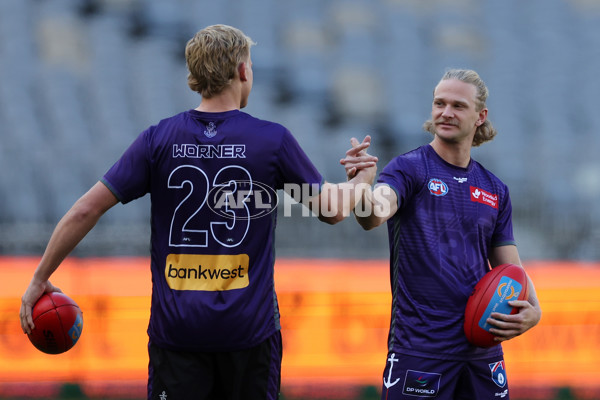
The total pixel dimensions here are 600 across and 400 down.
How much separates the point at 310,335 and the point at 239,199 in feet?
13.7

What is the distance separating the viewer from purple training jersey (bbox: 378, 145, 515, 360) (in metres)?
3.94

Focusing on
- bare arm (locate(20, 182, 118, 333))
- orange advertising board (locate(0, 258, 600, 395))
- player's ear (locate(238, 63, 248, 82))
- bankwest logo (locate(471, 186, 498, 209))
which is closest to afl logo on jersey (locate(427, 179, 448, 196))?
bankwest logo (locate(471, 186, 498, 209))

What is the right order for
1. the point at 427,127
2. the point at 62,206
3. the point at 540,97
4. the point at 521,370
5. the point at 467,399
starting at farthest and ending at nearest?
the point at 540,97 < the point at 62,206 < the point at 521,370 < the point at 427,127 < the point at 467,399

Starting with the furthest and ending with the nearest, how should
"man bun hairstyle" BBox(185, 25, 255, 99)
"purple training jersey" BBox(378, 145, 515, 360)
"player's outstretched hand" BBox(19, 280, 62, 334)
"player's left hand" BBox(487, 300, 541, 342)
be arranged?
"purple training jersey" BBox(378, 145, 515, 360), "player's left hand" BBox(487, 300, 541, 342), "player's outstretched hand" BBox(19, 280, 62, 334), "man bun hairstyle" BBox(185, 25, 255, 99)

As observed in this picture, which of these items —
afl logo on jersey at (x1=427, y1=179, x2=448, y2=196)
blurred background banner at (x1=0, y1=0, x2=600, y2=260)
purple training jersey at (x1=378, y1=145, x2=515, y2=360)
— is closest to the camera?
purple training jersey at (x1=378, y1=145, x2=515, y2=360)

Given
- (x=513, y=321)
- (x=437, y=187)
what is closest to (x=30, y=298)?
(x=437, y=187)

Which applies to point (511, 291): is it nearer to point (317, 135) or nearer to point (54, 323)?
point (54, 323)

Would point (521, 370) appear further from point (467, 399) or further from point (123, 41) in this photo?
point (123, 41)

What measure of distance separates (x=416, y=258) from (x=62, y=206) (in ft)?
21.0

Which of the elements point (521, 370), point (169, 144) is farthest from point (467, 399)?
point (521, 370)

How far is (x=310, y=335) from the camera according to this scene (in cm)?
732

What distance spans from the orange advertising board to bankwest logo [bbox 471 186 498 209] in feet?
11.1

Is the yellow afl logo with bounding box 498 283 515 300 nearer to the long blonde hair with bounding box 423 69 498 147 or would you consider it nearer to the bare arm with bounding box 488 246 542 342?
the bare arm with bounding box 488 246 542 342

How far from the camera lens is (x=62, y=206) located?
945 cm
